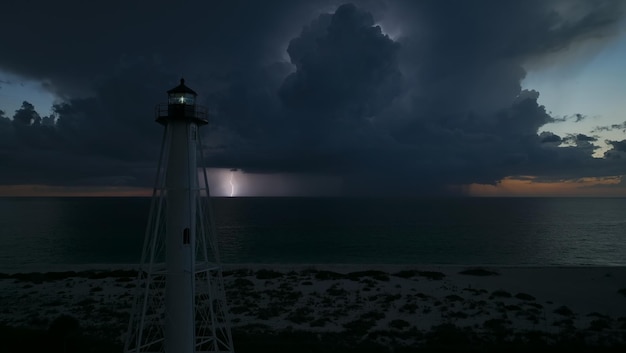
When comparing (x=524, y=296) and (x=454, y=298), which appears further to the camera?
(x=524, y=296)

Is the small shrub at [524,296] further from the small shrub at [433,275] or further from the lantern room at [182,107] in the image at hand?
the lantern room at [182,107]

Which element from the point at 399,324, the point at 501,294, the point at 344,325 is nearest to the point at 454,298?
the point at 501,294

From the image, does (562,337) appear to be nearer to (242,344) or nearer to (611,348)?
(611,348)

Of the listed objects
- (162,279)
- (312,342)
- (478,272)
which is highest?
(162,279)

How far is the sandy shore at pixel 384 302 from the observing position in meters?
22.5

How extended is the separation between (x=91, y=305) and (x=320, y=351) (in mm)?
19610

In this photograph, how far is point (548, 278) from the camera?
39.6 metres

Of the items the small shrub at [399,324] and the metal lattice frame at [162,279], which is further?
the small shrub at [399,324]

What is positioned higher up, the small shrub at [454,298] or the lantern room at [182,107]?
the lantern room at [182,107]

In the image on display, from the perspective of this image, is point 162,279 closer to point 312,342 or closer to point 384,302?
point 312,342

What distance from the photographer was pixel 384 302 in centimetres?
2861

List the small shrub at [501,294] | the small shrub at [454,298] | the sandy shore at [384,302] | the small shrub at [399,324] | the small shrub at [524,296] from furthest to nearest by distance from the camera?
the small shrub at [501,294]
the small shrub at [524,296]
the small shrub at [454,298]
the small shrub at [399,324]
the sandy shore at [384,302]

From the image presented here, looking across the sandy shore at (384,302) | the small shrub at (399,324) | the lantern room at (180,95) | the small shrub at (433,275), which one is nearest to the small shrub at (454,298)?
the sandy shore at (384,302)

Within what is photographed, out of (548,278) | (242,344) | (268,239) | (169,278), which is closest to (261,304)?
(242,344)
